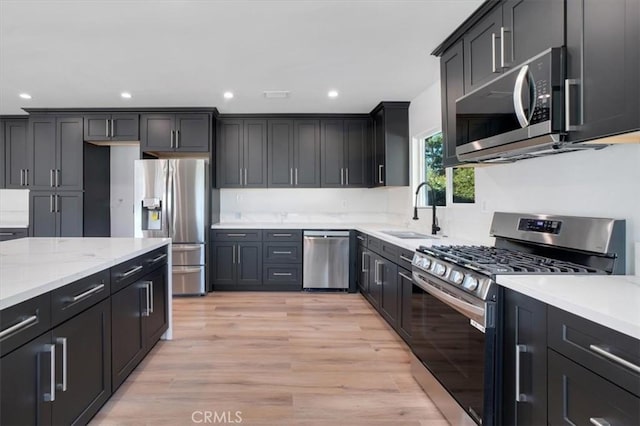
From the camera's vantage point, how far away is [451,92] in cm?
254

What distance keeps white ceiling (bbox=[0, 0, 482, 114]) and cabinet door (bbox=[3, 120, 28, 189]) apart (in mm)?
1042

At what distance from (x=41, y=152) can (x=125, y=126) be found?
3.96 ft

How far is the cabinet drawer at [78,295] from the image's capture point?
57.6 inches

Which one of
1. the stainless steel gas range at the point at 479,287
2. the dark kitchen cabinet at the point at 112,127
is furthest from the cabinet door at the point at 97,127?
the stainless steel gas range at the point at 479,287

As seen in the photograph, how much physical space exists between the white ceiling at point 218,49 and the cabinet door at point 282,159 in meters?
0.71

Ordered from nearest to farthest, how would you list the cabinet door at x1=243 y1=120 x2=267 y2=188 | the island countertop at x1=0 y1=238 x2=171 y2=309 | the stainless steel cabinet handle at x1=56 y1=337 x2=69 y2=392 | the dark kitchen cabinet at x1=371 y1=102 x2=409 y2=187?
1. the island countertop at x1=0 y1=238 x2=171 y2=309
2. the stainless steel cabinet handle at x1=56 y1=337 x2=69 y2=392
3. the dark kitchen cabinet at x1=371 y1=102 x2=409 y2=187
4. the cabinet door at x1=243 y1=120 x2=267 y2=188

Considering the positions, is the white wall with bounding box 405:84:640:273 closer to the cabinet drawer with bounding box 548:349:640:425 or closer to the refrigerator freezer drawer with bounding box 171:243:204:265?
the cabinet drawer with bounding box 548:349:640:425

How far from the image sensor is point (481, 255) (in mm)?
1911

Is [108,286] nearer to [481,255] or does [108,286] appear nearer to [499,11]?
[481,255]

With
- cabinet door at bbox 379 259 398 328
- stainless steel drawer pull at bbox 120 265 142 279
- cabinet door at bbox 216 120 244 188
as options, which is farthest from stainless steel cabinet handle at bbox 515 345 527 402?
cabinet door at bbox 216 120 244 188

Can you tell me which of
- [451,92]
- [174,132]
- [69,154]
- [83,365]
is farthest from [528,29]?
[69,154]

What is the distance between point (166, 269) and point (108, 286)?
3.30ft

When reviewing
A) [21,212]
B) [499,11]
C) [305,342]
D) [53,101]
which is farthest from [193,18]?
[21,212]

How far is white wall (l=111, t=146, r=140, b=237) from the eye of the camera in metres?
5.29
